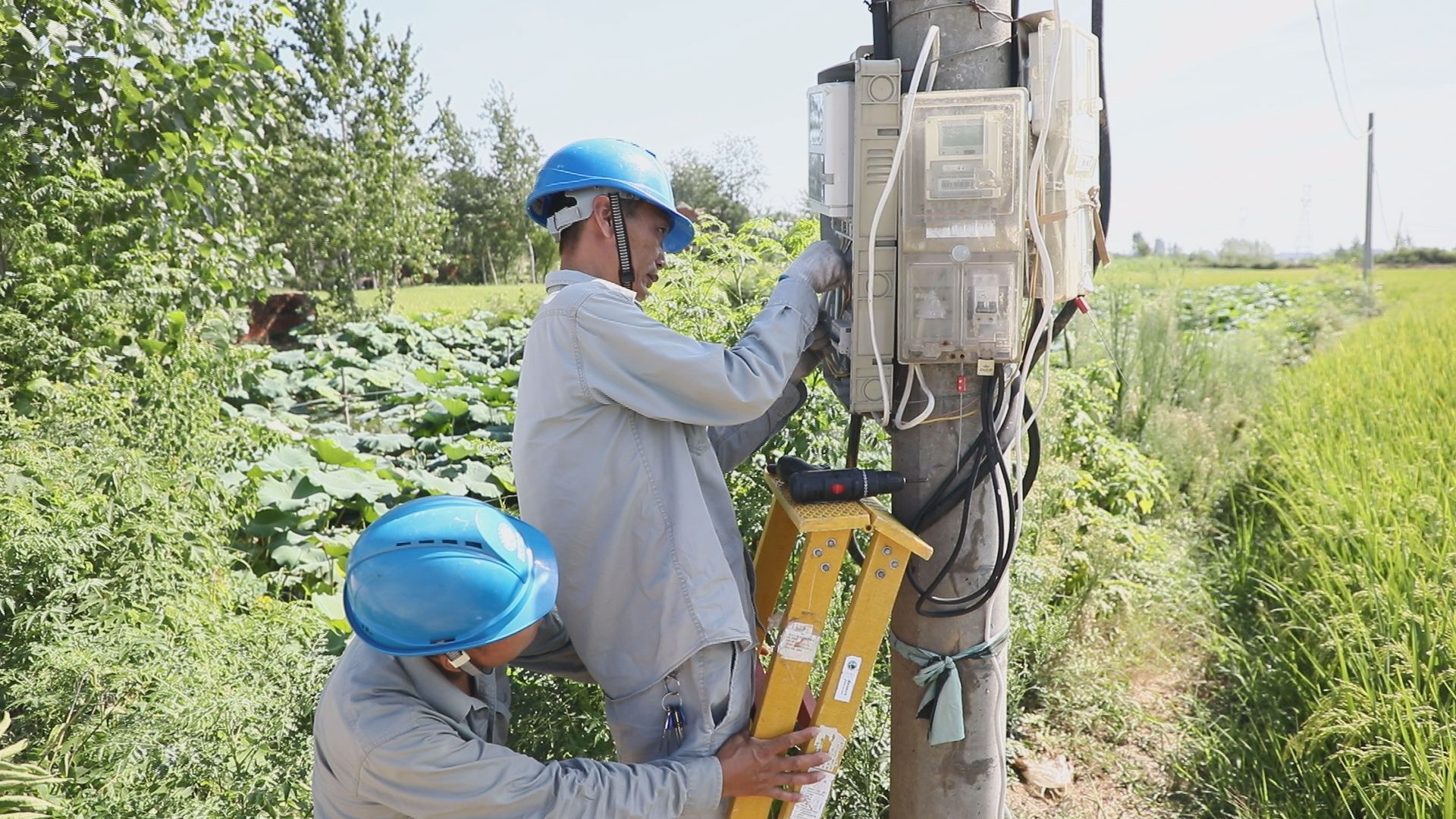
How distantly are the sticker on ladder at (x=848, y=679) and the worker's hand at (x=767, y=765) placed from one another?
0.34ft

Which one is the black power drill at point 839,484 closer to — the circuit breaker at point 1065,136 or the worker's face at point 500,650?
the circuit breaker at point 1065,136

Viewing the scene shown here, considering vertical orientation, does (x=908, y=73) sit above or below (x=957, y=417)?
above

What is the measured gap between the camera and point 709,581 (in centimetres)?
224

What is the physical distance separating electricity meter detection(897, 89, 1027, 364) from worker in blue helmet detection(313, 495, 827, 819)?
101 centimetres

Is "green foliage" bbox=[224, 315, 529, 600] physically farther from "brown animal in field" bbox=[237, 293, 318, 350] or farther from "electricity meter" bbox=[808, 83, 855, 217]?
"electricity meter" bbox=[808, 83, 855, 217]

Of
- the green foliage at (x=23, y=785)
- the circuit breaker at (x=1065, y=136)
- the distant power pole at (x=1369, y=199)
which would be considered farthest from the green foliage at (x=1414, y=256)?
the green foliage at (x=23, y=785)

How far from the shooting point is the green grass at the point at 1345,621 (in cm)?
330

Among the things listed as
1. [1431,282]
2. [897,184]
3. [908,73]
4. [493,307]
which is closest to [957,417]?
[897,184]

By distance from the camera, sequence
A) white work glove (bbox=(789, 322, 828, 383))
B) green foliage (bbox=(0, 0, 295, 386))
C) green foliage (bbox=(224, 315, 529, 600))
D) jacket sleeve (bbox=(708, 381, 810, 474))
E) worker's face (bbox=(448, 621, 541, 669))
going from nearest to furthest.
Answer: worker's face (bbox=(448, 621, 541, 669)), white work glove (bbox=(789, 322, 828, 383)), jacket sleeve (bbox=(708, 381, 810, 474)), green foliage (bbox=(0, 0, 295, 386)), green foliage (bbox=(224, 315, 529, 600))

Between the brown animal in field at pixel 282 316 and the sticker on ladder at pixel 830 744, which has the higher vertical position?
the brown animal in field at pixel 282 316

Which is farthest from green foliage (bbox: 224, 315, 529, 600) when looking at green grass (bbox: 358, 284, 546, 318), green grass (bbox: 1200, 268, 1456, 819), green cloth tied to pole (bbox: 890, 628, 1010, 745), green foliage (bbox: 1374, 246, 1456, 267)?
green foliage (bbox: 1374, 246, 1456, 267)

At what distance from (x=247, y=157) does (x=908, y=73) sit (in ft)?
17.5

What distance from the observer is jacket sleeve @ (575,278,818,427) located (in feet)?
Answer: 7.21

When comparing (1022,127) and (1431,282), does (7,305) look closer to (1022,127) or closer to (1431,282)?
(1022,127)
